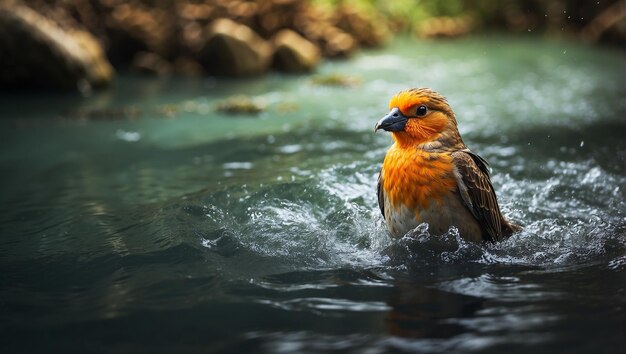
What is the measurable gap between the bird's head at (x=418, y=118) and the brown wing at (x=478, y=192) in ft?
0.59

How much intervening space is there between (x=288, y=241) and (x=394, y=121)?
1.03 meters

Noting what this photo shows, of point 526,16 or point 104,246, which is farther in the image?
point 526,16

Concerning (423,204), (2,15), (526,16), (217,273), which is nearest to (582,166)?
(423,204)

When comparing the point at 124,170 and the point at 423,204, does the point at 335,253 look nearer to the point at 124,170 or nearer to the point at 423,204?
the point at 423,204

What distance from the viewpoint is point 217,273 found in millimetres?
3684

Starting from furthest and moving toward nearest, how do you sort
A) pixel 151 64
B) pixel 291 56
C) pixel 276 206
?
pixel 151 64 < pixel 291 56 < pixel 276 206

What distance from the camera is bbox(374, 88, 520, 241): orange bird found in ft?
12.0

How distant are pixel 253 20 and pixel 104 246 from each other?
34.5 ft

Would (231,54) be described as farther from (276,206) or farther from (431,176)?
(431,176)

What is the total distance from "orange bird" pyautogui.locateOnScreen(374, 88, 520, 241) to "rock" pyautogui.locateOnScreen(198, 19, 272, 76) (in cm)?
858

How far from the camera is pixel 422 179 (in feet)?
11.9

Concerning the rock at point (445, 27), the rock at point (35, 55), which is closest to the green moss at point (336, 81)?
the rock at point (35, 55)

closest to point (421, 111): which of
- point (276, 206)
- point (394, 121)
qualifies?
point (394, 121)

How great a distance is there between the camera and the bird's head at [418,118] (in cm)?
375
